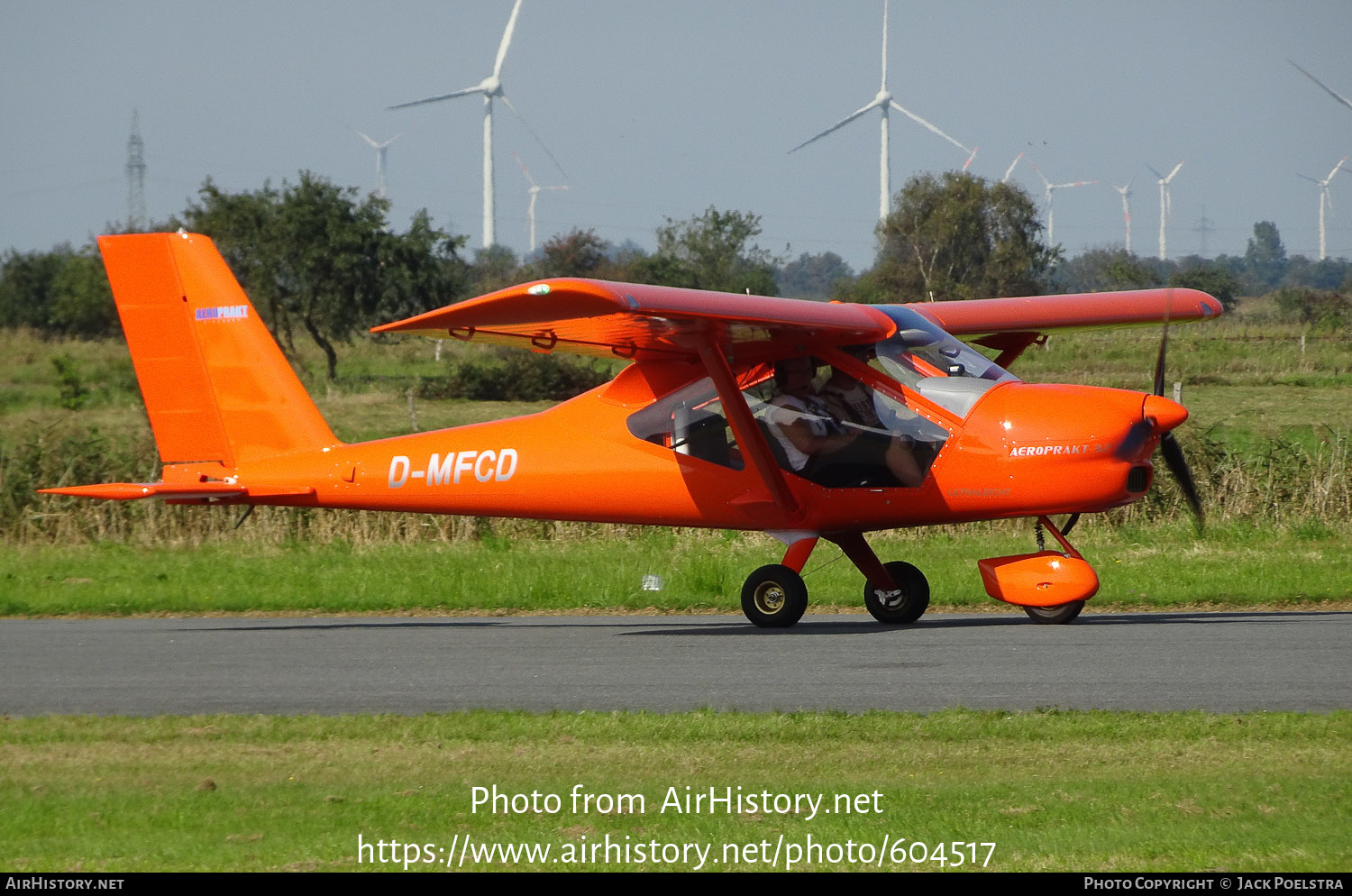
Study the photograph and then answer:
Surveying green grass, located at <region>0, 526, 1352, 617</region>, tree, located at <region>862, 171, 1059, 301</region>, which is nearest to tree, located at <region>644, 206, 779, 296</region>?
tree, located at <region>862, 171, 1059, 301</region>

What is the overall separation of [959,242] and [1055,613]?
48956 millimetres

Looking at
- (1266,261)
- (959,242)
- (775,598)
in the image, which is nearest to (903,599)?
(775,598)

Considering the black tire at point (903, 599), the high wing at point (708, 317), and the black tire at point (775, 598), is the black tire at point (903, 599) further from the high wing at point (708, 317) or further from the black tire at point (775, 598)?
the high wing at point (708, 317)

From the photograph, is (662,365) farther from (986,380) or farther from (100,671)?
(100,671)

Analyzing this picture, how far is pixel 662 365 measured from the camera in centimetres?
1193

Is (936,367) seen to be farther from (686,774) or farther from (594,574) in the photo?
(686,774)

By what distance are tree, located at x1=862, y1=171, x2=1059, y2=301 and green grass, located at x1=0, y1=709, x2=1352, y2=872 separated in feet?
159

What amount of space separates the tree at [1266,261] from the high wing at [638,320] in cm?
10073

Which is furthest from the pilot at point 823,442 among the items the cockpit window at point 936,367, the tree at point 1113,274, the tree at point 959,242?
the tree at point 959,242

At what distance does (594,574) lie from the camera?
1445cm

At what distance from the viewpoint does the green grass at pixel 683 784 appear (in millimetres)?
5289

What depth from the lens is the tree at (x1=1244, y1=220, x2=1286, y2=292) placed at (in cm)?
11556

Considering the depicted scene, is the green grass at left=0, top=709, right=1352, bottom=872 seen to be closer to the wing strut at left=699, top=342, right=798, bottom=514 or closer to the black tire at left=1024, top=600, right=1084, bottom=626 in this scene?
the black tire at left=1024, top=600, right=1084, bottom=626

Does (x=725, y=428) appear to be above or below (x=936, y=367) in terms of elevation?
below
